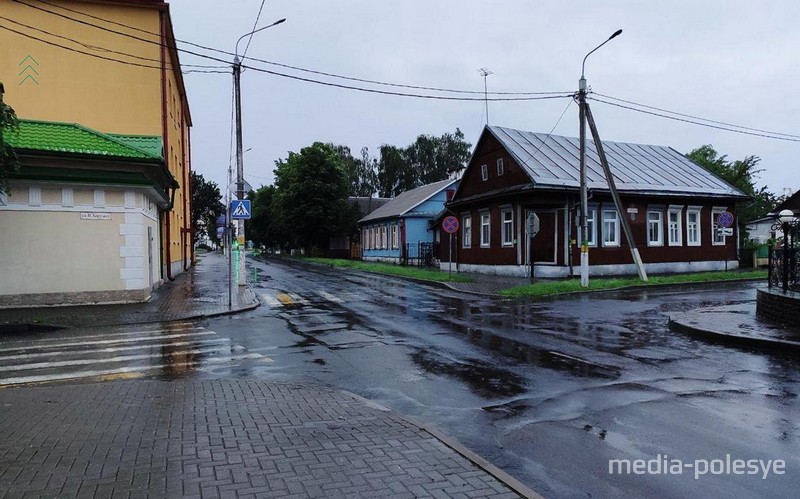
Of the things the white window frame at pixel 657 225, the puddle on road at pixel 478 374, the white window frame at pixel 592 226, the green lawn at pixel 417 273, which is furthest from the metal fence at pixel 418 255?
the puddle on road at pixel 478 374

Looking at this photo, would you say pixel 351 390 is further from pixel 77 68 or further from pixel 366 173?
pixel 366 173

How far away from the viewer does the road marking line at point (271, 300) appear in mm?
17425

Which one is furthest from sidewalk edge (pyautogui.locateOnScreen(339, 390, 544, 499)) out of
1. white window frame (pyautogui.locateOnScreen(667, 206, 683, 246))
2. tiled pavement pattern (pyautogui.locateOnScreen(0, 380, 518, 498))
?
white window frame (pyautogui.locateOnScreen(667, 206, 683, 246))

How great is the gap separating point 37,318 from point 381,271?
68.6 ft

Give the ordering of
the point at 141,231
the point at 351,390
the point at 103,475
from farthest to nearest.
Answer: the point at 141,231
the point at 351,390
the point at 103,475

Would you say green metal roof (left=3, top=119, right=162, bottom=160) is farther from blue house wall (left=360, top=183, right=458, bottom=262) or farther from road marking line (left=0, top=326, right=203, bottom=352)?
blue house wall (left=360, top=183, right=458, bottom=262)

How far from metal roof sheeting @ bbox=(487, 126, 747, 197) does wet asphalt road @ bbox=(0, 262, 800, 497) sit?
13.2 meters

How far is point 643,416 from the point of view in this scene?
19.0 feet

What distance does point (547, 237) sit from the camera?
26859 mm

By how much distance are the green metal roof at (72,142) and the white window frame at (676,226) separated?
25303 mm

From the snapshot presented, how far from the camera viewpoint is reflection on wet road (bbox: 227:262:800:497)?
15.3 feet

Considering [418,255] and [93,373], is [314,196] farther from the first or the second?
[93,373]

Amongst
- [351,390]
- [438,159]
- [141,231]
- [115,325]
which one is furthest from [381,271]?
[438,159]

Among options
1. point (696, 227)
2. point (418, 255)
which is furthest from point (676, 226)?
point (418, 255)
